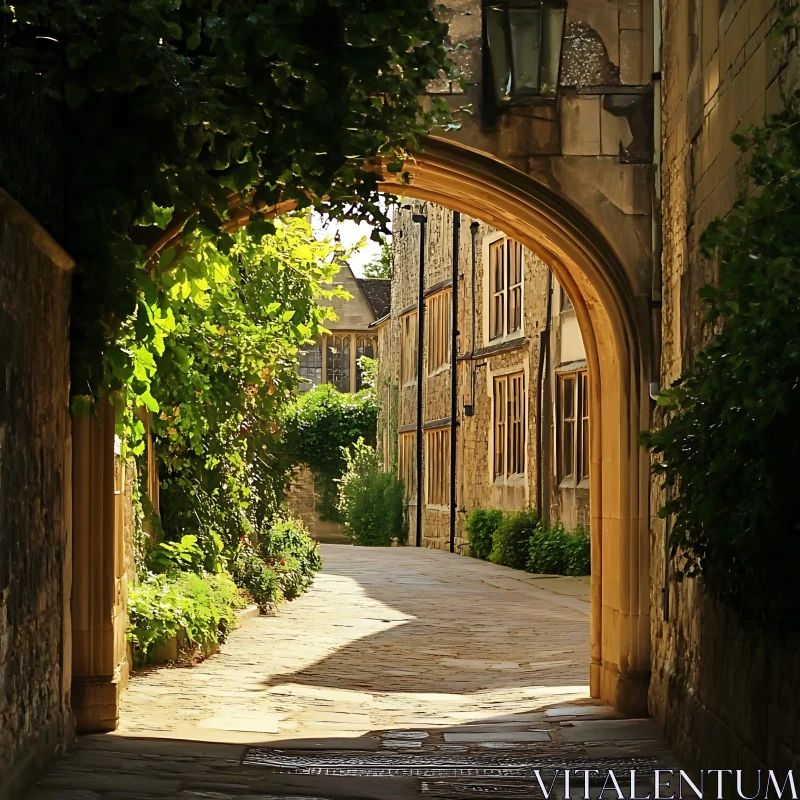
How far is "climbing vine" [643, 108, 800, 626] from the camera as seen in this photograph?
3275 mm

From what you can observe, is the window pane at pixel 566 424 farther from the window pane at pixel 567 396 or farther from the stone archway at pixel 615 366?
the stone archway at pixel 615 366

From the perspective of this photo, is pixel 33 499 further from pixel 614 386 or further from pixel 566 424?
pixel 566 424

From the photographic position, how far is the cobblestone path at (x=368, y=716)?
5.18m

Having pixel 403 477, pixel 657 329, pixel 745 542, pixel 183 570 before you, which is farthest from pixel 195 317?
pixel 403 477

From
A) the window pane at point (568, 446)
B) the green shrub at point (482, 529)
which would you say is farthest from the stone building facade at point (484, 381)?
the green shrub at point (482, 529)

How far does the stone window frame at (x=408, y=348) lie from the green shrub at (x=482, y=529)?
541 centimetres

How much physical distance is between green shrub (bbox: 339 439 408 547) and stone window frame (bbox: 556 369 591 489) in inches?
359

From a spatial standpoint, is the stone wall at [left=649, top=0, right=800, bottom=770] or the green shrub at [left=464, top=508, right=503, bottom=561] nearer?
the stone wall at [left=649, top=0, right=800, bottom=770]

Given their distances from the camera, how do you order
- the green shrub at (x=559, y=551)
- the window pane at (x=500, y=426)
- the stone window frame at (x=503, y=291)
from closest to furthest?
the green shrub at (x=559, y=551), the stone window frame at (x=503, y=291), the window pane at (x=500, y=426)

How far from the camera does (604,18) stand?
23.2 feet

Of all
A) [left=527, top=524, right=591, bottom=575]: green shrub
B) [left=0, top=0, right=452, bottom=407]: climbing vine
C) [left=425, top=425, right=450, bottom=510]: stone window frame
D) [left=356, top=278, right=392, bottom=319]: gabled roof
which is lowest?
[left=527, top=524, right=591, bottom=575]: green shrub

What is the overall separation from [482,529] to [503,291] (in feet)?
12.1

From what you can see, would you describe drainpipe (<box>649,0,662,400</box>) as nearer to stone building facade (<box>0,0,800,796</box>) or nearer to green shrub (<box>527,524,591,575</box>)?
stone building facade (<box>0,0,800,796</box>)

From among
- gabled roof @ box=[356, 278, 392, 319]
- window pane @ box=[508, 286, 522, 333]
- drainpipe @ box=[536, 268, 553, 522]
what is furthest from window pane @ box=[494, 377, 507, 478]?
gabled roof @ box=[356, 278, 392, 319]
